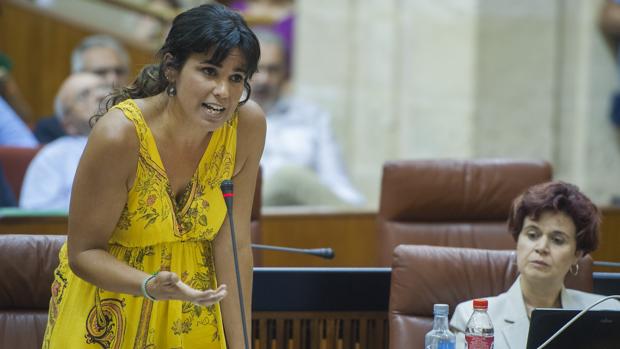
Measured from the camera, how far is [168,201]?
2.33 m

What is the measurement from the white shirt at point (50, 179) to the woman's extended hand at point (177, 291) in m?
2.59

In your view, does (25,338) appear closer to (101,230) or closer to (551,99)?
(101,230)

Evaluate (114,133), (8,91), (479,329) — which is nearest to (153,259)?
(114,133)

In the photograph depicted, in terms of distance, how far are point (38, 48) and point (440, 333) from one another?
16.7 ft

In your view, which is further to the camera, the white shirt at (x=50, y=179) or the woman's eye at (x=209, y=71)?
the white shirt at (x=50, y=179)

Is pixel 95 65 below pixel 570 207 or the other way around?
the other way around

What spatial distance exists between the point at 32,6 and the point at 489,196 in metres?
4.20

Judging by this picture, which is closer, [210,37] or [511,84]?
[210,37]

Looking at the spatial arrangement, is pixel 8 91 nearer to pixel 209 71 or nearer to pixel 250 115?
pixel 250 115

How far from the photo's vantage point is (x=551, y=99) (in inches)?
242

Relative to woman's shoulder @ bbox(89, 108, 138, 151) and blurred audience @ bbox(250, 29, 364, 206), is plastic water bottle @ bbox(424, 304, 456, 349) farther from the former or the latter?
blurred audience @ bbox(250, 29, 364, 206)

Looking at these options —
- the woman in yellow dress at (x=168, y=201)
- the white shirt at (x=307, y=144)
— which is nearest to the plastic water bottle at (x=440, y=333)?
the woman in yellow dress at (x=168, y=201)

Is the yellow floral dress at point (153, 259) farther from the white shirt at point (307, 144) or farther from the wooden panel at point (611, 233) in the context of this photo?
the white shirt at point (307, 144)

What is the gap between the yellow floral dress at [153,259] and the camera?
7.55ft
